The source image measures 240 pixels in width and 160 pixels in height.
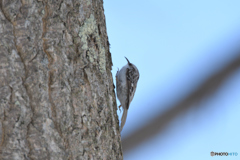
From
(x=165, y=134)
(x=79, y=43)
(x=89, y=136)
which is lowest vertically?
(x=165, y=134)

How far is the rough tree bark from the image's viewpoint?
1.07m

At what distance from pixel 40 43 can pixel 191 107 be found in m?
0.69

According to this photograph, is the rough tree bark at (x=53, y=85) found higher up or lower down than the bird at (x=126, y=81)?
lower down

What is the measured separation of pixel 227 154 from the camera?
2.40m

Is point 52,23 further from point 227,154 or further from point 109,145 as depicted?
point 227,154

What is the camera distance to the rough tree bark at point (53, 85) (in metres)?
1.07

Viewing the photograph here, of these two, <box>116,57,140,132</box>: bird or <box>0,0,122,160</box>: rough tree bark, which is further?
<box>116,57,140,132</box>: bird

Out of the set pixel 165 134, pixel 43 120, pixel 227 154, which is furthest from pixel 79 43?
pixel 227 154

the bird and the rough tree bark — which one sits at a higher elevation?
the bird

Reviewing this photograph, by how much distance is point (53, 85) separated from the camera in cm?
118

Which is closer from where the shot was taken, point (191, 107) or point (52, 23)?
point (191, 107)

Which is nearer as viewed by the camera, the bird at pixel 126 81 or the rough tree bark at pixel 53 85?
the rough tree bark at pixel 53 85

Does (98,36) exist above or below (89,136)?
above

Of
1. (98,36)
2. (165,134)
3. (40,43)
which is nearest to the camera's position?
(165,134)
